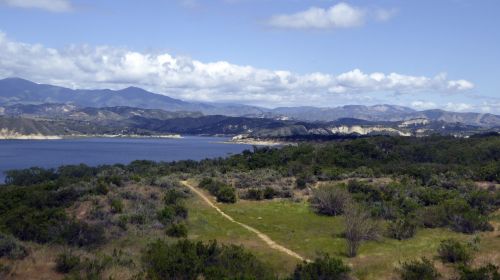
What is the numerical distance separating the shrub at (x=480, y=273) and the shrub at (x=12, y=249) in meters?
18.5

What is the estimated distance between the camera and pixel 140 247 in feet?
88.9

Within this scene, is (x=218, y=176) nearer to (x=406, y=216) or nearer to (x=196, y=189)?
(x=196, y=189)

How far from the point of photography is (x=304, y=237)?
3212 cm

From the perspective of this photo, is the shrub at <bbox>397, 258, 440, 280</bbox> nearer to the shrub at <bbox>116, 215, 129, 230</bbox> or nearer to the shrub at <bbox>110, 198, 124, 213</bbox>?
the shrub at <bbox>116, 215, 129, 230</bbox>

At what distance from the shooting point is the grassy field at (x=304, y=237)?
25000 mm

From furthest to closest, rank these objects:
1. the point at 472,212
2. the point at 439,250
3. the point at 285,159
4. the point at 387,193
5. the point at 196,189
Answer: the point at 285,159 → the point at 196,189 → the point at 387,193 → the point at 472,212 → the point at 439,250

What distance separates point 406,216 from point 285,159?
4588 cm

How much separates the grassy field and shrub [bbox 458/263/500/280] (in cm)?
176

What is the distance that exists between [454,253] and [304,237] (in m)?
10.2

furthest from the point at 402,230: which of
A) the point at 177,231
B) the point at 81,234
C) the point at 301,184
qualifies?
the point at 301,184

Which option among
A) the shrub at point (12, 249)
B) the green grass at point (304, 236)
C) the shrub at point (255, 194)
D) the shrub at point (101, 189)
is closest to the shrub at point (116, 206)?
the shrub at point (101, 189)

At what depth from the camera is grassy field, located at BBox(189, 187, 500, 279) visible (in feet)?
82.0

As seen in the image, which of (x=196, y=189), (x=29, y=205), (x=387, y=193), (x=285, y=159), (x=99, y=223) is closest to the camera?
(x=99, y=223)

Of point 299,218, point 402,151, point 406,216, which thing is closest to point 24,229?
point 299,218
